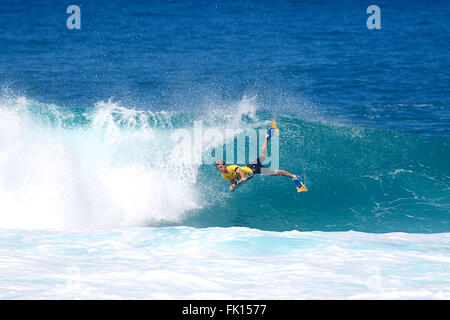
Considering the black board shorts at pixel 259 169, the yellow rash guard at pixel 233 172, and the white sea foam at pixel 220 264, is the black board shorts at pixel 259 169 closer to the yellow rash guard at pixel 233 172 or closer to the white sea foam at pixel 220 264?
the yellow rash guard at pixel 233 172

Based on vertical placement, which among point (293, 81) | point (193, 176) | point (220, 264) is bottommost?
point (220, 264)

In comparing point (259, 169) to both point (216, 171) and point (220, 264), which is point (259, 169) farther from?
point (216, 171)

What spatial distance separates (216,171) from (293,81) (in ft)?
39.0

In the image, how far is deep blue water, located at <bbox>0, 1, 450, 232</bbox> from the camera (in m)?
15.8

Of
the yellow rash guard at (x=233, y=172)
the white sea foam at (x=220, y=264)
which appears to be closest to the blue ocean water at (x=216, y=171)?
the white sea foam at (x=220, y=264)

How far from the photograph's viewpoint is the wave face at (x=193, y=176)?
1473cm

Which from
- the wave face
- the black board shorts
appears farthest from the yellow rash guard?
the wave face

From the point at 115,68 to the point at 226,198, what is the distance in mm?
16739

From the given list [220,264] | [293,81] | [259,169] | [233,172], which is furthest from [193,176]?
[293,81]

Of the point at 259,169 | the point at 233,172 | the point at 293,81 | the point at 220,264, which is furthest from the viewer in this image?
the point at 293,81

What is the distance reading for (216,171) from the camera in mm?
16859

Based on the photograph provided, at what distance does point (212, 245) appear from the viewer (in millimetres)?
12367

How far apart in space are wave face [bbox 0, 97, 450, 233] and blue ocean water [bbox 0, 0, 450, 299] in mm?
53
